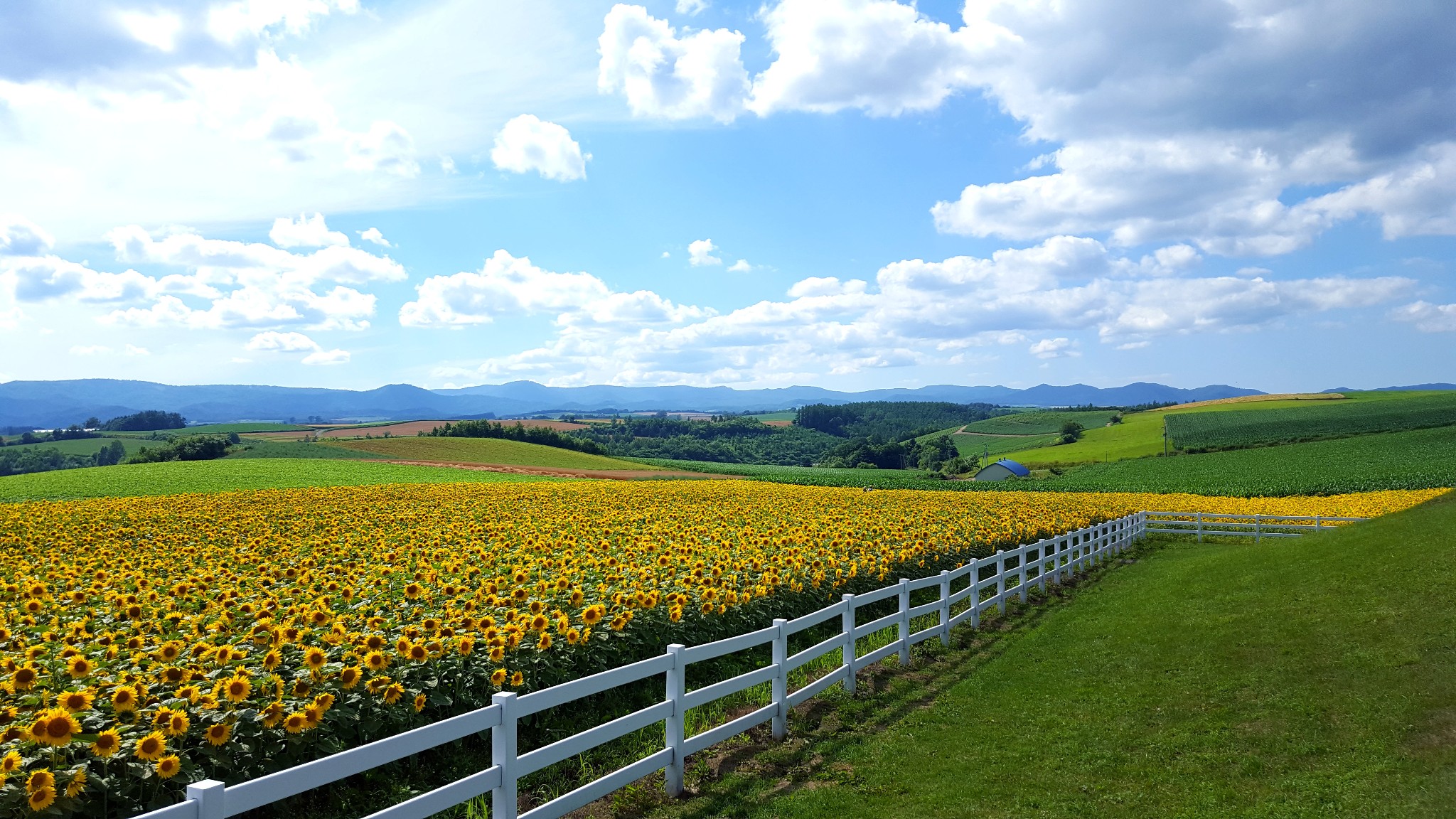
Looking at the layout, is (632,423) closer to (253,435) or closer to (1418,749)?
(253,435)

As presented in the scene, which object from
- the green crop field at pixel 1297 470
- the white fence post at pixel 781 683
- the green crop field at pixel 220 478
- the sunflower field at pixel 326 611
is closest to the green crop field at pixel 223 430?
the green crop field at pixel 220 478

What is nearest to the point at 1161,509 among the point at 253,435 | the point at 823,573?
the point at 823,573

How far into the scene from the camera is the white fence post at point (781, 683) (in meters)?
8.29

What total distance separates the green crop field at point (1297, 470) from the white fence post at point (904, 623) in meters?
43.3

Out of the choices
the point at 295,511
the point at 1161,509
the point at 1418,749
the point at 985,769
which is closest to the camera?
the point at 1418,749

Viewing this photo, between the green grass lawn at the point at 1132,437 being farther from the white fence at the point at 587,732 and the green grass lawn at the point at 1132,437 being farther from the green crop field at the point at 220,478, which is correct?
the white fence at the point at 587,732

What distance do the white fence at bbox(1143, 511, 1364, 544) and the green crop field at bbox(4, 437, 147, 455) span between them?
105 meters

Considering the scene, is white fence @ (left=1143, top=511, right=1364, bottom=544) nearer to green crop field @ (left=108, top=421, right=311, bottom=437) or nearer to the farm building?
the farm building

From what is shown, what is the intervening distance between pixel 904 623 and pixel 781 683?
10.9 feet

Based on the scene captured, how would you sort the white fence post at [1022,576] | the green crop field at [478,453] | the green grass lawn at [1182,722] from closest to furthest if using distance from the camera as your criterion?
the green grass lawn at [1182,722] → the white fence post at [1022,576] → the green crop field at [478,453]

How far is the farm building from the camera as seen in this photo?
7269 centimetres

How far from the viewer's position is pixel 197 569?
34.7ft

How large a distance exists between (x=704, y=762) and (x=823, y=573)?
523cm

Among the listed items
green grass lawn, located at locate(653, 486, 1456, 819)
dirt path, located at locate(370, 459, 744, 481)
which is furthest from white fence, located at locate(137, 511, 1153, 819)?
dirt path, located at locate(370, 459, 744, 481)
